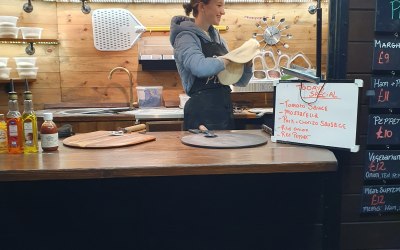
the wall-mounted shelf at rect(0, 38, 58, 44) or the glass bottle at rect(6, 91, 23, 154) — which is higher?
the wall-mounted shelf at rect(0, 38, 58, 44)

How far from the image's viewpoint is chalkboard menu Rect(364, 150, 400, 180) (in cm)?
167

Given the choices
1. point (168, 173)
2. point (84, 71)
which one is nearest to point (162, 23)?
point (84, 71)

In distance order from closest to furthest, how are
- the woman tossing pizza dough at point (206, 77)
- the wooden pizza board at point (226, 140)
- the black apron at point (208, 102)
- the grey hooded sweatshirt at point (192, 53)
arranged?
the wooden pizza board at point (226, 140) < the grey hooded sweatshirt at point (192, 53) < the woman tossing pizza dough at point (206, 77) < the black apron at point (208, 102)

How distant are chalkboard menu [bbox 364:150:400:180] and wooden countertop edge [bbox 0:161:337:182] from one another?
0.48 metres

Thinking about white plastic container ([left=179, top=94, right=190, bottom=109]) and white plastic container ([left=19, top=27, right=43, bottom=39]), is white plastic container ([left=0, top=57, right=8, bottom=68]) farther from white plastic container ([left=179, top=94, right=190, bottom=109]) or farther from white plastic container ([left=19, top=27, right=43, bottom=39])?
white plastic container ([left=179, top=94, right=190, bottom=109])

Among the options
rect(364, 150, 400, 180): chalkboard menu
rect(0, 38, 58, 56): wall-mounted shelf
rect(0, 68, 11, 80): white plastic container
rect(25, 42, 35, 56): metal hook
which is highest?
rect(0, 38, 58, 56): wall-mounted shelf

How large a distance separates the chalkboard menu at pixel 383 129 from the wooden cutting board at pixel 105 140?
947mm

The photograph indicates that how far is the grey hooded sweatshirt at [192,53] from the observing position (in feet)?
6.56

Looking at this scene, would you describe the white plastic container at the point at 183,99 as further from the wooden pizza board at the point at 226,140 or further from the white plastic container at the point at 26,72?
the wooden pizza board at the point at 226,140

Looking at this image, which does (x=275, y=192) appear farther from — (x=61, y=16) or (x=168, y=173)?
(x=61, y=16)

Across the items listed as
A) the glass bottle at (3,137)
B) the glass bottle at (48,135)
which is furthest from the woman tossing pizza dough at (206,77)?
the glass bottle at (3,137)

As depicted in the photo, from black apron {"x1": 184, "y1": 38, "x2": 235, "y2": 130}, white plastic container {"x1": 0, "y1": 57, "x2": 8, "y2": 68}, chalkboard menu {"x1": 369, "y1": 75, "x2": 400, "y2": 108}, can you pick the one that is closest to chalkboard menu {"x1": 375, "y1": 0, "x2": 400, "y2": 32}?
chalkboard menu {"x1": 369, "y1": 75, "x2": 400, "y2": 108}

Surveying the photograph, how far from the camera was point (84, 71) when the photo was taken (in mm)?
3617

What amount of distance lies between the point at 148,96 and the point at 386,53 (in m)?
2.32
